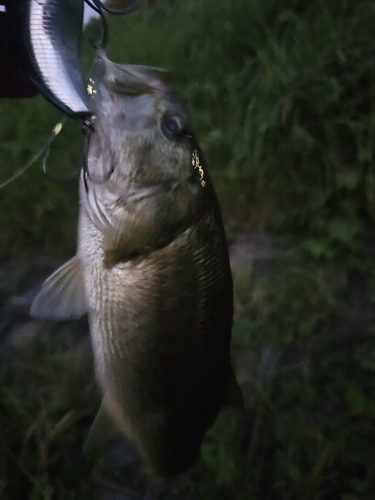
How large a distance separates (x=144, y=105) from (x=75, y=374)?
118 cm

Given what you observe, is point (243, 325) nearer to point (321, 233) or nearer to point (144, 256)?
point (321, 233)

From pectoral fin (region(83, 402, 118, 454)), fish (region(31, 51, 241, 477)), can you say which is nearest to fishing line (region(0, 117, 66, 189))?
fish (region(31, 51, 241, 477))

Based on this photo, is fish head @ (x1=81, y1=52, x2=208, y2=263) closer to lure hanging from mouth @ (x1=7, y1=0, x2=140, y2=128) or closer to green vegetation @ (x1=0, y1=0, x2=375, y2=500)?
lure hanging from mouth @ (x1=7, y1=0, x2=140, y2=128)

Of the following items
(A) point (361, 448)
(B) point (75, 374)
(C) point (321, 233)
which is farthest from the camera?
(C) point (321, 233)

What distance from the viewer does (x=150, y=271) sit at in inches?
35.0

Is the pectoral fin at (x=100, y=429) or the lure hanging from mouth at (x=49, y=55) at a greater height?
the lure hanging from mouth at (x=49, y=55)

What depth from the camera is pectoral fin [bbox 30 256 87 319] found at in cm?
95

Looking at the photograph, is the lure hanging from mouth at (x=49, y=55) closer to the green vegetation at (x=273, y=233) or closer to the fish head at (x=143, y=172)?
the fish head at (x=143, y=172)

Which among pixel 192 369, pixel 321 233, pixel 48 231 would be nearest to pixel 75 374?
pixel 48 231

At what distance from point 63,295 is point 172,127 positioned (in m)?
0.40

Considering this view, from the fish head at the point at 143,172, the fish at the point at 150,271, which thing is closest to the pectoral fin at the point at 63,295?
the fish at the point at 150,271

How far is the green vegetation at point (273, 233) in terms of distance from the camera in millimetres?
1562

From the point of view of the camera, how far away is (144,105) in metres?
0.85

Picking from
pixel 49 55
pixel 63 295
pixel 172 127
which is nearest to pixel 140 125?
pixel 172 127
